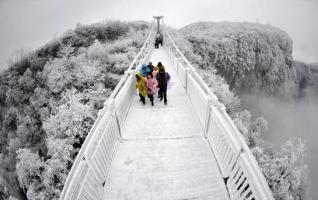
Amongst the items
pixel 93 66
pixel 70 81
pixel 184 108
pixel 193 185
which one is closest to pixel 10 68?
pixel 70 81

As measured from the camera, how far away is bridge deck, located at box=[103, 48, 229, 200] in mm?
3211

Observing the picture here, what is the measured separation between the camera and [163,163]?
3771 mm

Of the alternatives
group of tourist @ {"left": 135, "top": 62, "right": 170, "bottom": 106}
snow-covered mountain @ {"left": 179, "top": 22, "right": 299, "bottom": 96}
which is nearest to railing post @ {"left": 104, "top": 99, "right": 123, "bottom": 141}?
group of tourist @ {"left": 135, "top": 62, "right": 170, "bottom": 106}

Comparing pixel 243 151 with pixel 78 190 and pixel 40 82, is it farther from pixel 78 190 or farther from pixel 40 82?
pixel 40 82

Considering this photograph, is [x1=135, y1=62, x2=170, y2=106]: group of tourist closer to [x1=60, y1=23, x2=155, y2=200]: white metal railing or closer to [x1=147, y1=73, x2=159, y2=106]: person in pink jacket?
[x1=147, y1=73, x2=159, y2=106]: person in pink jacket

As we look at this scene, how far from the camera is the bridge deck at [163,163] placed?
10.5 feet

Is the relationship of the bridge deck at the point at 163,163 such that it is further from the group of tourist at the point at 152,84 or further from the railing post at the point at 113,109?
the group of tourist at the point at 152,84

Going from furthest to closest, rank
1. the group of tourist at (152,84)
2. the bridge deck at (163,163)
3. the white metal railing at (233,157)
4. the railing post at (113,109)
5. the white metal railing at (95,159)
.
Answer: the group of tourist at (152,84)
the railing post at (113,109)
the bridge deck at (163,163)
the white metal railing at (95,159)
the white metal railing at (233,157)

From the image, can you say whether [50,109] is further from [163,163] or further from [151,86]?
[163,163]

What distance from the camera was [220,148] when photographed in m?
3.57

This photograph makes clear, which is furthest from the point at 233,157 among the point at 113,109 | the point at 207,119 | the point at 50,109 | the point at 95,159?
the point at 50,109

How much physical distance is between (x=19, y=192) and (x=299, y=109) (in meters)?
55.3

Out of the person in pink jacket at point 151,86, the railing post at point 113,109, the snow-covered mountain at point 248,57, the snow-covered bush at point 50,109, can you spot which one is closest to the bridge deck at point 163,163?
the railing post at point 113,109

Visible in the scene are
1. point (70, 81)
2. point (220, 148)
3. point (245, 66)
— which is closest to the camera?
point (220, 148)
